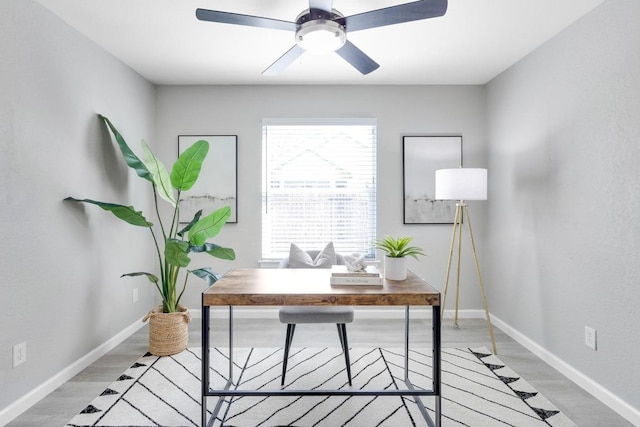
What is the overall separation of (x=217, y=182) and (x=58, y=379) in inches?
86.8

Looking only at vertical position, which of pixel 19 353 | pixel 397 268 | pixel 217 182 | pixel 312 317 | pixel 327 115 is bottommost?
pixel 19 353

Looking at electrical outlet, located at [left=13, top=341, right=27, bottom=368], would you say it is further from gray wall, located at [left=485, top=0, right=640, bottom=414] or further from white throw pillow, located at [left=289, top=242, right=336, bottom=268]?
gray wall, located at [left=485, top=0, right=640, bottom=414]

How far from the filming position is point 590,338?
2.46 meters

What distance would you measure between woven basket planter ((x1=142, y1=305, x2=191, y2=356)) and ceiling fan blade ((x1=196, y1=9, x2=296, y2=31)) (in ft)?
7.43

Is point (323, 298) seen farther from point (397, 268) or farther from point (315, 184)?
point (315, 184)

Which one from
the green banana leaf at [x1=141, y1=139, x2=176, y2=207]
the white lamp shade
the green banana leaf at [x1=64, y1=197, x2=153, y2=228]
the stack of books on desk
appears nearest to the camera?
the stack of books on desk

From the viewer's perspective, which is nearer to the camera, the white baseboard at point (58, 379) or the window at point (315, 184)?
the white baseboard at point (58, 379)

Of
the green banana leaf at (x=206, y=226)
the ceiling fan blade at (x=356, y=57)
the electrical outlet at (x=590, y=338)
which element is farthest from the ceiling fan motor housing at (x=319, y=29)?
the electrical outlet at (x=590, y=338)

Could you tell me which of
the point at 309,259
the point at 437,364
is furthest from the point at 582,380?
the point at 309,259

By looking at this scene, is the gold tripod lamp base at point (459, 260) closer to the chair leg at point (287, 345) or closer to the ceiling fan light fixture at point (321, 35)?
the chair leg at point (287, 345)

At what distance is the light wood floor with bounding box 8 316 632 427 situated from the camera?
85.4 inches

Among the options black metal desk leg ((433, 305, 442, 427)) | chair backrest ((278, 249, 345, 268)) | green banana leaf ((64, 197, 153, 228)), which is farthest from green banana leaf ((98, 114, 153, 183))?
black metal desk leg ((433, 305, 442, 427))

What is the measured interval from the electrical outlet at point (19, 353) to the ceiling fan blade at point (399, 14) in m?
2.65

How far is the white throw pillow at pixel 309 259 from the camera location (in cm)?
312
